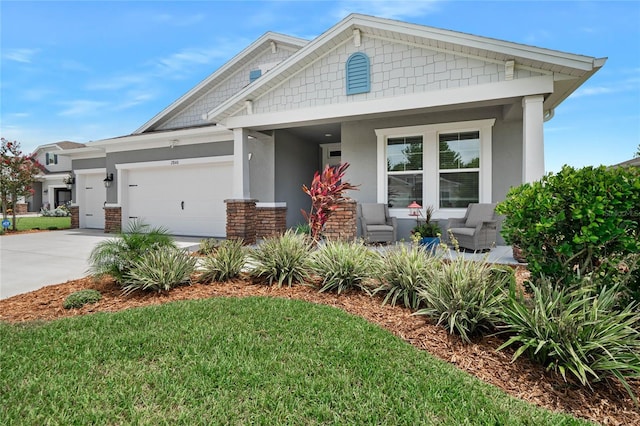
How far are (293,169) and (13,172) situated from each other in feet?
42.9

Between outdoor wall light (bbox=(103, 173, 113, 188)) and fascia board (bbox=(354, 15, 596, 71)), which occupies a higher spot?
fascia board (bbox=(354, 15, 596, 71))

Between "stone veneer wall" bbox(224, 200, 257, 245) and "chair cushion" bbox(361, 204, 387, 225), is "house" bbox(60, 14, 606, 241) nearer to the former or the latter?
"stone veneer wall" bbox(224, 200, 257, 245)

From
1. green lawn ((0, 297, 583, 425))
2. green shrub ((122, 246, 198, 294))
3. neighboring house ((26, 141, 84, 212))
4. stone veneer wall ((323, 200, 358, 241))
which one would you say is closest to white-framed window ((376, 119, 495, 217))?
stone veneer wall ((323, 200, 358, 241))

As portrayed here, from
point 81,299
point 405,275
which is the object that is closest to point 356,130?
point 405,275

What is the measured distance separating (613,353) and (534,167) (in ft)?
16.2

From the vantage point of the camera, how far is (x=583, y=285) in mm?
3256

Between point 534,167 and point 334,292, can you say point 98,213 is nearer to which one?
point 334,292

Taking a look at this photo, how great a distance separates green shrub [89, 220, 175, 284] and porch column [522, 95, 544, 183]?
688 centimetres

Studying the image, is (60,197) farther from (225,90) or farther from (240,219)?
(240,219)

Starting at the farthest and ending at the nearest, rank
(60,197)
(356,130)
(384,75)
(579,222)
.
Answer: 1. (60,197)
2. (356,130)
3. (384,75)
4. (579,222)

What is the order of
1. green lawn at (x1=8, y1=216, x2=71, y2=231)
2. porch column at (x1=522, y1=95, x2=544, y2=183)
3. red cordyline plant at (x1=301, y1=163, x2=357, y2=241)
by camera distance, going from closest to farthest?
red cordyline plant at (x1=301, y1=163, x2=357, y2=241), porch column at (x1=522, y1=95, x2=544, y2=183), green lawn at (x1=8, y1=216, x2=71, y2=231)

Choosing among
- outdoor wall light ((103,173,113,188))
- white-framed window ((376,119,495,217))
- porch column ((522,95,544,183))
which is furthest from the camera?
outdoor wall light ((103,173,113,188))

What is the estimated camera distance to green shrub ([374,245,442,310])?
3.98m

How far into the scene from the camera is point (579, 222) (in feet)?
11.2
